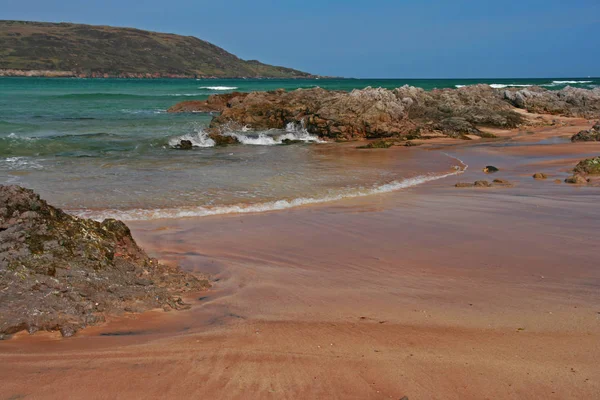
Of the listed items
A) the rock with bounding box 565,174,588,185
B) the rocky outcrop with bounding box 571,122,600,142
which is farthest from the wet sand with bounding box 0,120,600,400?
the rocky outcrop with bounding box 571,122,600,142

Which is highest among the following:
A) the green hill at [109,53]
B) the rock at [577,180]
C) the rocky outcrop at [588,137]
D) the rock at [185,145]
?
the green hill at [109,53]

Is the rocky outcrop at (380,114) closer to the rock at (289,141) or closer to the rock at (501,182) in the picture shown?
the rock at (289,141)

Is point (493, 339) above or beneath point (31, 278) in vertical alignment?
beneath

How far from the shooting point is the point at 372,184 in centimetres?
1054

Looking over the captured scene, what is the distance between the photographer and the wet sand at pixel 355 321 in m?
2.93

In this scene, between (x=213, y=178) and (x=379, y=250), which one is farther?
(x=213, y=178)

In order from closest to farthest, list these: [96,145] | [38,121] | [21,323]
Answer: [21,323]
[96,145]
[38,121]

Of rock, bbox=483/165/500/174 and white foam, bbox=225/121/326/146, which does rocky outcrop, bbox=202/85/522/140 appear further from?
rock, bbox=483/165/500/174

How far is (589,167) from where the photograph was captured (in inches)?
448

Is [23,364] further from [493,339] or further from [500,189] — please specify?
[500,189]

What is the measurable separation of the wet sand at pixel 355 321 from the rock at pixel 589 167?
4.74 m

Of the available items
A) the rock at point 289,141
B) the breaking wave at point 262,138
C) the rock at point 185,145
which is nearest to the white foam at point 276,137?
the breaking wave at point 262,138

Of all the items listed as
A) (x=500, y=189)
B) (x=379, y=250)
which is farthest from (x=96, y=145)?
(x=379, y=250)

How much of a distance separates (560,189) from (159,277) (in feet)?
25.7
